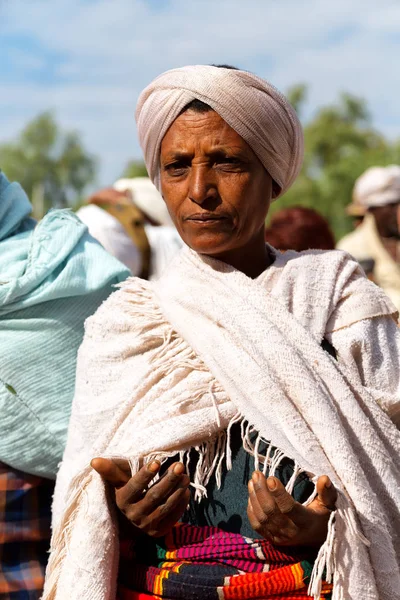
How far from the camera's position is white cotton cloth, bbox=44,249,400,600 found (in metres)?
2.42

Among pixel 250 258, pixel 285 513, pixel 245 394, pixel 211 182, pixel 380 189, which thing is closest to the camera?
pixel 285 513

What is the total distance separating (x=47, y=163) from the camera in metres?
70.1

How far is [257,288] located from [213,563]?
2.48 ft

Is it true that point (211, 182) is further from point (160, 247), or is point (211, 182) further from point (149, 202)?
point (149, 202)

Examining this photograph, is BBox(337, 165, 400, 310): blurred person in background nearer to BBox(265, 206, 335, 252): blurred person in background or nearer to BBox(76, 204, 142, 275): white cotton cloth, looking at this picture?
BBox(265, 206, 335, 252): blurred person in background

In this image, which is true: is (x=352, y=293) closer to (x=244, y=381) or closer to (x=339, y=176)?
(x=244, y=381)

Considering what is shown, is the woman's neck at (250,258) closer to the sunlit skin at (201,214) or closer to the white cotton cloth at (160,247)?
the sunlit skin at (201,214)

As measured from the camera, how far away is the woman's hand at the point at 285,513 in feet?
7.29

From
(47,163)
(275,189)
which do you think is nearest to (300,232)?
(275,189)

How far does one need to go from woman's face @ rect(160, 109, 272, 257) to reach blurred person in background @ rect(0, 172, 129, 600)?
82cm

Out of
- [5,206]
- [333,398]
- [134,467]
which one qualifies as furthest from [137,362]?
[5,206]

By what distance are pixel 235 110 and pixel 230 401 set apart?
2.62 ft

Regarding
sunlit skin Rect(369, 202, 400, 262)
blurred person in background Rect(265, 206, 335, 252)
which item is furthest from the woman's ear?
sunlit skin Rect(369, 202, 400, 262)

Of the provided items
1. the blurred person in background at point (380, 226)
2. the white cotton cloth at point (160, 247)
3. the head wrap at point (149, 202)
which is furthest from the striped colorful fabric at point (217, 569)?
the blurred person in background at point (380, 226)
